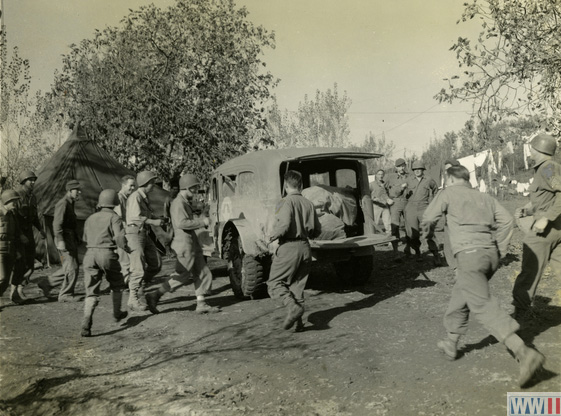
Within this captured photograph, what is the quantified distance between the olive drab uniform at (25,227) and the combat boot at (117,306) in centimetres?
235

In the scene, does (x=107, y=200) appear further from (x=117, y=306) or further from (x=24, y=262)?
(x=24, y=262)

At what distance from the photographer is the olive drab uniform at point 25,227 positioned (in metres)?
8.47

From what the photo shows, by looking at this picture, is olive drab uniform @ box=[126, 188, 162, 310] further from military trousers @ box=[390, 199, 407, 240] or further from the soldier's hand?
military trousers @ box=[390, 199, 407, 240]

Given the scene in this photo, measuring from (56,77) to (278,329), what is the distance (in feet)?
49.4

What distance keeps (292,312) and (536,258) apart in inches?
102

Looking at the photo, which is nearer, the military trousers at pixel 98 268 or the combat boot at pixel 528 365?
the combat boot at pixel 528 365

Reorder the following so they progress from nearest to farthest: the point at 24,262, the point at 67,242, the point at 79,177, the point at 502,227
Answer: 1. the point at 502,227
2. the point at 24,262
3. the point at 67,242
4. the point at 79,177

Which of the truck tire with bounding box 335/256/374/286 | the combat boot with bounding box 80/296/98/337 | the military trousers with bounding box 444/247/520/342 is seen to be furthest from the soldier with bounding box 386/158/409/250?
the combat boot with bounding box 80/296/98/337

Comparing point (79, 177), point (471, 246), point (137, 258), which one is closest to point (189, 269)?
point (137, 258)

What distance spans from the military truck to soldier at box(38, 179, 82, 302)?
7.24 feet

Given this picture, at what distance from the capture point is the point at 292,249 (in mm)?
6207

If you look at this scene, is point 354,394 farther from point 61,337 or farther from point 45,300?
point 45,300

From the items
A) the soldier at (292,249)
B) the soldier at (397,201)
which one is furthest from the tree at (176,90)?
the soldier at (292,249)

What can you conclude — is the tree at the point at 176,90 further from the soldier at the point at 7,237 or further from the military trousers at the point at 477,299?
the military trousers at the point at 477,299
